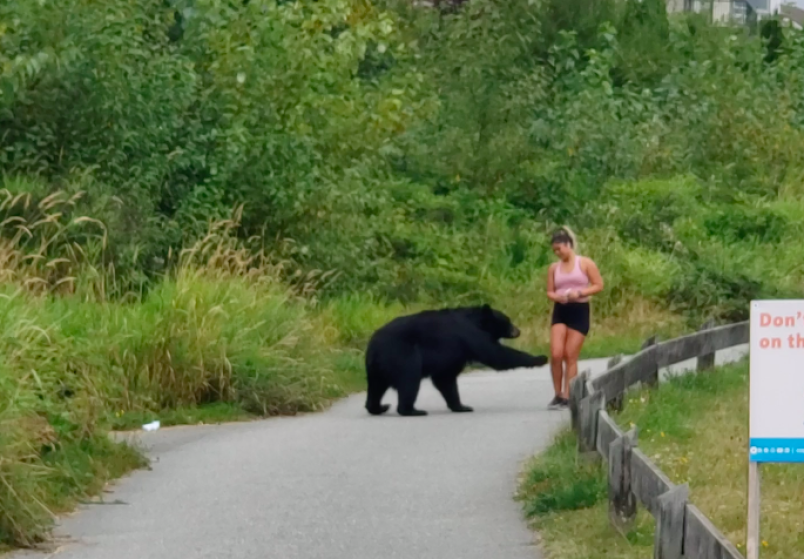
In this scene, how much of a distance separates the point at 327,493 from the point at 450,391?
484 centimetres

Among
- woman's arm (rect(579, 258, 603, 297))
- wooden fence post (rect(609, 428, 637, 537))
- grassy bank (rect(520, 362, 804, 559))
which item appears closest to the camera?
wooden fence post (rect(609, 428, 637, 537))

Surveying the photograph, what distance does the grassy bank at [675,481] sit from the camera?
28.8 ft

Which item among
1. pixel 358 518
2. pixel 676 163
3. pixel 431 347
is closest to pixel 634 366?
pixel 431 347

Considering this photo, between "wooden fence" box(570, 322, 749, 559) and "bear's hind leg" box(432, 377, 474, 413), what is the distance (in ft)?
6.89

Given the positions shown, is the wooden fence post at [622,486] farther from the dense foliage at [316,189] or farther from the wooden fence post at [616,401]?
the wooden fence post at [616,401]

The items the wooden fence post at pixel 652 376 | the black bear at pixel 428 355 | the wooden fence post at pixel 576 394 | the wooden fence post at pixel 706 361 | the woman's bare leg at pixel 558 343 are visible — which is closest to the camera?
the wooden fence post at pixel 576 394

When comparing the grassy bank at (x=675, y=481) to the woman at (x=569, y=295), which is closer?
the grassy bank at (x=675, y=481)

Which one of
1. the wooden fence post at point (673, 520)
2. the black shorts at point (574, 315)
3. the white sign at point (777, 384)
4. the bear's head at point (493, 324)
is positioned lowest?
the bear's head at point (493, 324)

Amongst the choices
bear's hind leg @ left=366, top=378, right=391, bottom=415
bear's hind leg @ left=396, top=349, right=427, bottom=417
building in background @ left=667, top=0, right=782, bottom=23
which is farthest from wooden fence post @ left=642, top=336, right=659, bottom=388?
building in background @ left=667, top=0, right=782, bottom=23

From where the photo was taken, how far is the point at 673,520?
7.27 metres

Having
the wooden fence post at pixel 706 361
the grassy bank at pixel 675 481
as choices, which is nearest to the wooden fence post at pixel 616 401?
the grassy bank at pixel 675 481

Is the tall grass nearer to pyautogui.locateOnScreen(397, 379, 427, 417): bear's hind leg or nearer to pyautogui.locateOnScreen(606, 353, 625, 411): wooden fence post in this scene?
pyautogui.locateOnScreen(397, 379, 427, 417): bear's hind leg

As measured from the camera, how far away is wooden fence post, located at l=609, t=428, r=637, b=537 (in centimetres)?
867

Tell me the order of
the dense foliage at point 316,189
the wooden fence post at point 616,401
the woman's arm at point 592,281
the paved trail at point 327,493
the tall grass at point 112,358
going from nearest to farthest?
the paved trail at point 327,493, the tall grass at point 112,358, the wooden fence post at point 616,401, the woman's arm at point 592,281, the dense foliage at point 316,189
